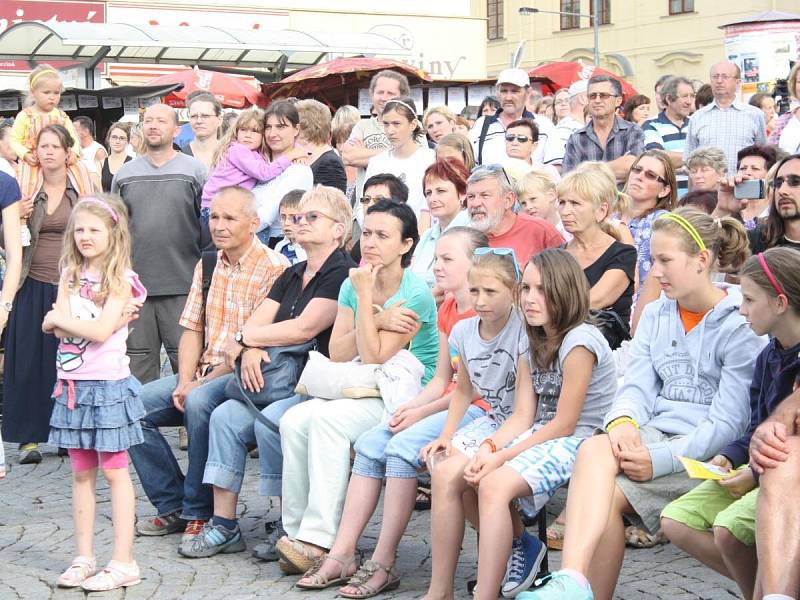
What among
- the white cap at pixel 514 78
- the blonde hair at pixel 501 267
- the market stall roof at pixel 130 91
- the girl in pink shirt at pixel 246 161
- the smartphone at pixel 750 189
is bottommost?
the blonde hair at pixel 501 267

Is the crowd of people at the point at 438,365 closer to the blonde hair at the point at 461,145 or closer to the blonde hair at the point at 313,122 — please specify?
the blonde hair at the point at 461,145

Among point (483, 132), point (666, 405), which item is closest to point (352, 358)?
point (666, 405)

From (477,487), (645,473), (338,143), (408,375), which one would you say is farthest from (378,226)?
(338,143)

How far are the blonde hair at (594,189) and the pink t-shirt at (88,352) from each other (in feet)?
7.32

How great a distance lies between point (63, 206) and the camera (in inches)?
311

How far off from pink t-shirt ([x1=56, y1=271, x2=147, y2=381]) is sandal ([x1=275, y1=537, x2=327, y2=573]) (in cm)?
101

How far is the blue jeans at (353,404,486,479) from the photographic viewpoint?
5.05 m

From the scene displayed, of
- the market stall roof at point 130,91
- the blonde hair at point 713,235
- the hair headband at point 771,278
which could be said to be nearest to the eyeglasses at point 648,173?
the blonde hair at point 713,235

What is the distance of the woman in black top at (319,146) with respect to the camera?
8.31 metres

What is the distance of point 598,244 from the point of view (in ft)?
19.9

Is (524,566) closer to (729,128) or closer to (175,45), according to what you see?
(729,128)

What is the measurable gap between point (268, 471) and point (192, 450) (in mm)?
440

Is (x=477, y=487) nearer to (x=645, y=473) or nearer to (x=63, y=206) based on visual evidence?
(x=645, y=473)

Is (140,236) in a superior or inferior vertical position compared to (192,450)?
superior
